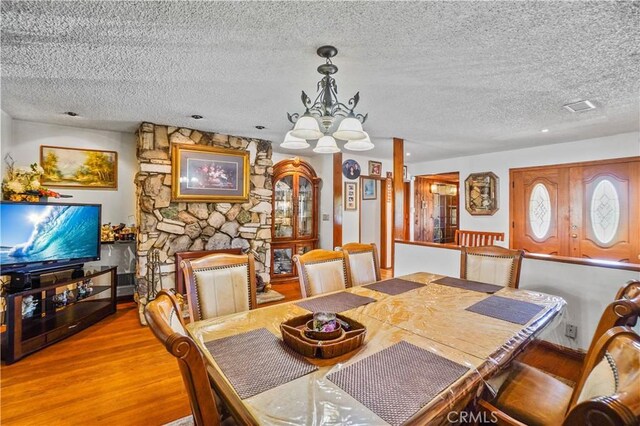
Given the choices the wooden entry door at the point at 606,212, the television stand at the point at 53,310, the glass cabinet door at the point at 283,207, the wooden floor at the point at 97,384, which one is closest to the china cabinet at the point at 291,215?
the glass cabinet door at the point at 283,207

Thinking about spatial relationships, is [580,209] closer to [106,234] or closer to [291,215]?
[291,215]

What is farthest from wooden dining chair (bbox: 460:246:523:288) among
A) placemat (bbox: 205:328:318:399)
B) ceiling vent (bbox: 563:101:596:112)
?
placemat (bbox: 205:328:318:399)

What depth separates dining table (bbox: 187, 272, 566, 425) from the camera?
0.88 metres

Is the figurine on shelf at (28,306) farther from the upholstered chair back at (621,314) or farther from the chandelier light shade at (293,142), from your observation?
the upholstered chair back at (621,314)

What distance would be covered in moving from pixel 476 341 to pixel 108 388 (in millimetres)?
2430

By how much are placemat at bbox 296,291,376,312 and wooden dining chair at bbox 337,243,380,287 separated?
0.48 m

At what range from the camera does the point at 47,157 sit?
144 inches

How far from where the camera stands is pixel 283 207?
525 centimetres

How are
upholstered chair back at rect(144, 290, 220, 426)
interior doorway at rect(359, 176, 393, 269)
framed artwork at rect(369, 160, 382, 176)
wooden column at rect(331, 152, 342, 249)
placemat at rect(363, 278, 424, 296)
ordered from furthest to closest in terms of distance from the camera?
interior doorway at rect(359, 176, 393, 269) → framed artwork at rect(369, 160, 382, 176) → wooden column at rect(331, 152, 342, 249) → placemat at rect(363, 278, 424, 296) → upholstered chair back at rect(144, 290, 220, 426)

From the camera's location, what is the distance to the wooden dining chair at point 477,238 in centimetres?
493

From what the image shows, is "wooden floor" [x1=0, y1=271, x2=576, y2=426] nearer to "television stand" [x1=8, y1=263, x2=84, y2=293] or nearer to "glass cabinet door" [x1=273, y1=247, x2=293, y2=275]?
"television stand" [x1=8, y1=263, x2=84, y2=293]

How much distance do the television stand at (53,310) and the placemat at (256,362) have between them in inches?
94.2

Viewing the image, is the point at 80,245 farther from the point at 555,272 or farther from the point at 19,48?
the point at 555,272

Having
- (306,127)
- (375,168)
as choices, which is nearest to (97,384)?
(306,127)
